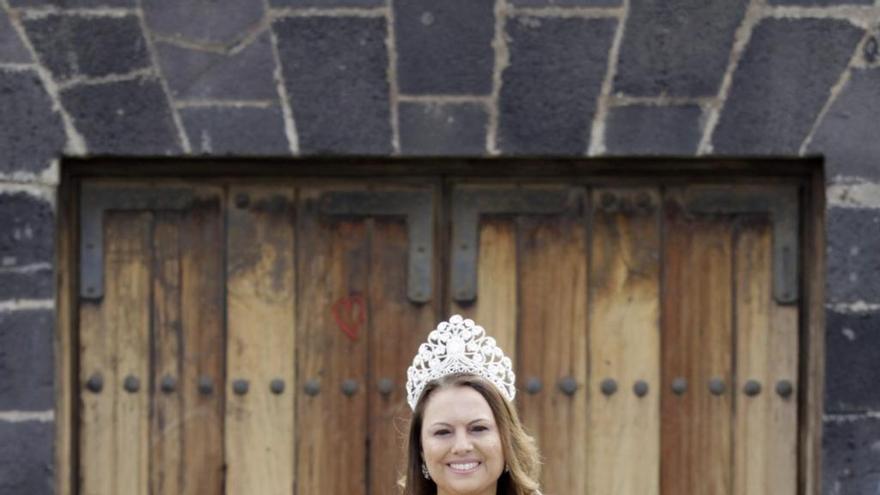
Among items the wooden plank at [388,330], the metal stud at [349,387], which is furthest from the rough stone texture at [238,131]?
the metal stud at [349,387]

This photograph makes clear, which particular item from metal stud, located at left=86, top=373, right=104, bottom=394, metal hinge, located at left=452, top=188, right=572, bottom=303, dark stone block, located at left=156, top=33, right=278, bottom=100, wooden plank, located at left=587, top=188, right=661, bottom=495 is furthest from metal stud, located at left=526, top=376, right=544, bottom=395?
metal stud, located at left=86, top=373, right=104, bottom=394

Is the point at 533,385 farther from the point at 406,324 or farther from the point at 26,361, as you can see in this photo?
the point at 26,361

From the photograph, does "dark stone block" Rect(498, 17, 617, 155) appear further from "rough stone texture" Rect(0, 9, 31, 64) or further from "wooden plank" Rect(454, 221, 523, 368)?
"rough stone texture" Rect(0, 9, 31, 64)

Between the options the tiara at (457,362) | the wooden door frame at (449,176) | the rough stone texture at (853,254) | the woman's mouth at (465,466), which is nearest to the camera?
the woman's mouth at (465,466)

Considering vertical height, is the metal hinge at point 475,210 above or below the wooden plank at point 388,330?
above

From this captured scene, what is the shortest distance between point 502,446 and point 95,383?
153cm

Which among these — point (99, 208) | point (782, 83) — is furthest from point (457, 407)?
point (99, 208)

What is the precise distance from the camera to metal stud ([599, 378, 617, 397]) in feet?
19.1

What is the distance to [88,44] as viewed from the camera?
18.7ft

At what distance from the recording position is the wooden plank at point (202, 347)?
5.86 m

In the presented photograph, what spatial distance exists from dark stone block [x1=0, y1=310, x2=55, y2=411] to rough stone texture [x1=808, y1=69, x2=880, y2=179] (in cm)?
175

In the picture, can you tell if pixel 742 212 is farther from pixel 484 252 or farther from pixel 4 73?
pixel 4 73

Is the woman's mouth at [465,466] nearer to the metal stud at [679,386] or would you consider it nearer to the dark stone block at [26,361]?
the metal stud at [679,386]

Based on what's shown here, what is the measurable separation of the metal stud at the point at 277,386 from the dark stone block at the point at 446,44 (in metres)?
0.75
